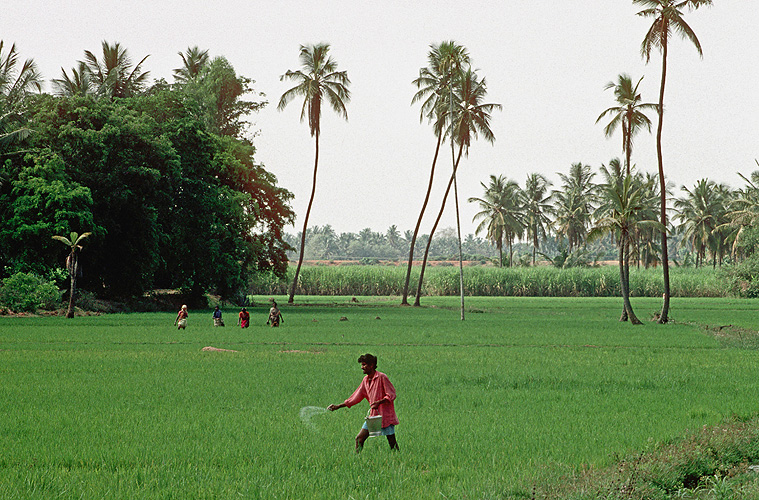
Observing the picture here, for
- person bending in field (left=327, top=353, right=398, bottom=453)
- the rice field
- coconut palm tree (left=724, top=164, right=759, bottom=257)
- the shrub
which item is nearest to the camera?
the rice field

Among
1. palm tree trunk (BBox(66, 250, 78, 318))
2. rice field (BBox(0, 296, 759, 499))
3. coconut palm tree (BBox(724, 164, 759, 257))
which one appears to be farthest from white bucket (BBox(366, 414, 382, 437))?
coconut palm tree (BBox(724, 164, 759, 257))

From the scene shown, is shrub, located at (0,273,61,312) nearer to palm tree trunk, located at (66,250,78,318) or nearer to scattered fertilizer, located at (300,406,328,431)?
palm tree trunk, located at (66,250,78,318)

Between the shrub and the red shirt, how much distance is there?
1253 inches

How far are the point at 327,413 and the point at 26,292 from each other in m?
30.2

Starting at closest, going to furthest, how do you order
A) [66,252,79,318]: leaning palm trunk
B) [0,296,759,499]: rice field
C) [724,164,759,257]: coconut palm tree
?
1. [0,296,759,499]: rice field
2. [66,252,79,318]: leaning palm trunk
3. [724,164,759,257]: coconut palm tree

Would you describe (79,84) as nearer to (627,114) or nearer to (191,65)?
(191,65)

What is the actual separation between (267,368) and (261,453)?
836 cm

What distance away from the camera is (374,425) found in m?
8.12

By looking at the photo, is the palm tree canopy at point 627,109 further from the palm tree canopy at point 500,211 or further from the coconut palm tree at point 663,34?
the palm tree canopy at point 500,211

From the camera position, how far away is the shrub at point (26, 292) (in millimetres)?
36000

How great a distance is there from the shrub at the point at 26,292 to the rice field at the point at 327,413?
42.2 ft

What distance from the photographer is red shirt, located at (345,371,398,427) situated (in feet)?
26.1

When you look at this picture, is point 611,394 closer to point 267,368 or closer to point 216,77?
point 267,368

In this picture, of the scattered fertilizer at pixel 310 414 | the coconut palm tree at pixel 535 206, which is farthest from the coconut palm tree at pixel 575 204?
the scattered fertilizer at pixel 310 414
